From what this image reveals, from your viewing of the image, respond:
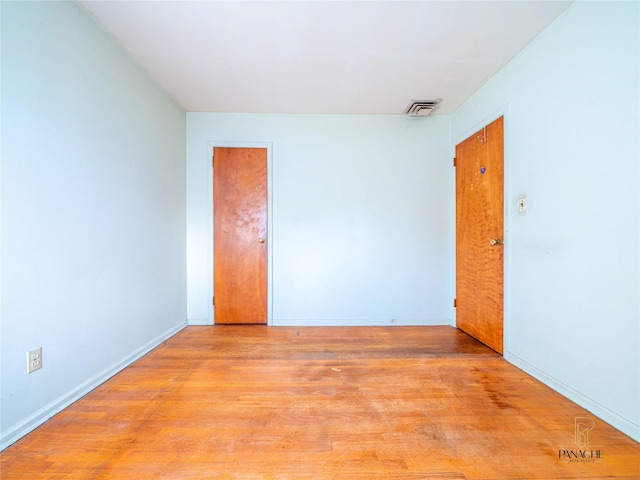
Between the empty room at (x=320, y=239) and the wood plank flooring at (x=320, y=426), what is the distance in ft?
0.05

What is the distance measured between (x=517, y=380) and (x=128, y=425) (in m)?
2.55

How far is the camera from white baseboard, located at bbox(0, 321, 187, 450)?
135 centimetres

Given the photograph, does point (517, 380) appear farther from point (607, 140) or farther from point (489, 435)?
point (607, 140)

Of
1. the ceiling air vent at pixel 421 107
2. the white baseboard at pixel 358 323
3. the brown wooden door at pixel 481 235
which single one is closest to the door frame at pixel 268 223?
the white baseboard at pixel 358 323

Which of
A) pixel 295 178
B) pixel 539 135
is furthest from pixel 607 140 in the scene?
pixel 295 178

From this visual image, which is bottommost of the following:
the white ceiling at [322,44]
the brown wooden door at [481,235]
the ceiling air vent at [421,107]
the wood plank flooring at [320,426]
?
the wood plank flooring at [320,426]

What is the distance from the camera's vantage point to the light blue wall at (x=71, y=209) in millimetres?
1370

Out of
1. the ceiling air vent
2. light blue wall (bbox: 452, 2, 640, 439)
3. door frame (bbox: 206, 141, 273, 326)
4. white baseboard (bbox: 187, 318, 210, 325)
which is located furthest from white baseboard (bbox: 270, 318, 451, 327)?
the ceiling air vent

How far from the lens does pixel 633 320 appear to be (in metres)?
1.41

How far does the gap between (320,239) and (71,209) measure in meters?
2.23

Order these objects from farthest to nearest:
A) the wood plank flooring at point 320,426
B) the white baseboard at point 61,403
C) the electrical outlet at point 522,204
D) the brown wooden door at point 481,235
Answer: the brown wooden door at point 481,235 < the electrical outlet at point 522,204 < the white baseboard at point 61,403 < the wood plank flooring at point 320,426

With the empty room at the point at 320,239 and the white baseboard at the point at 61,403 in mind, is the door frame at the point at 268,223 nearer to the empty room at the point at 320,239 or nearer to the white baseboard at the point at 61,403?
the empty room at the point at 320,239

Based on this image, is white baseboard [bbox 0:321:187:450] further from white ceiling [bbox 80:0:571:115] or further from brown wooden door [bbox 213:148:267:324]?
white ceiling [bbox 80:0:571:115]

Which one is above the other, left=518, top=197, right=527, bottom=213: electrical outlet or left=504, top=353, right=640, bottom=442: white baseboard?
left=518, top=197, right=527, bottom=213: electrical outlet
